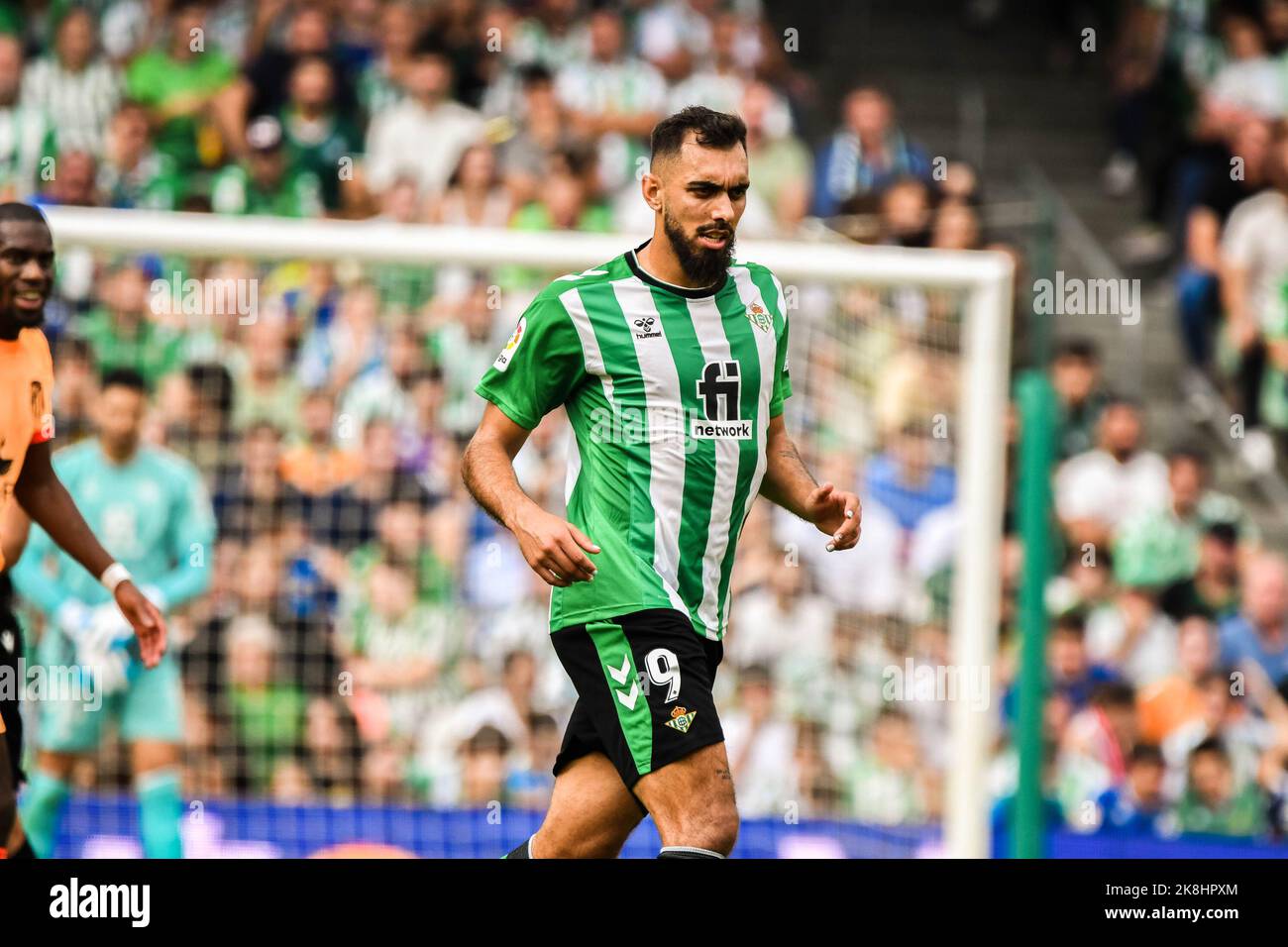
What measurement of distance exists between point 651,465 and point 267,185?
25.9ft

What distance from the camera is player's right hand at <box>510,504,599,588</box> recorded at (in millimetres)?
4902

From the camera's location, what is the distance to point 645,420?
5.40 metres

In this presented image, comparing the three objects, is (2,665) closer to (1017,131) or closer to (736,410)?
(736,410)

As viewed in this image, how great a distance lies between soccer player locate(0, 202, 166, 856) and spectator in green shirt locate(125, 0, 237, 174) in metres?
7.22

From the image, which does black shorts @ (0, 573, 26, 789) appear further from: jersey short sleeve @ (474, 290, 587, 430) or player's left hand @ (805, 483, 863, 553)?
player's left hand @ (805, 483, 863, 553)

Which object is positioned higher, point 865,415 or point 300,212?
point 300,212

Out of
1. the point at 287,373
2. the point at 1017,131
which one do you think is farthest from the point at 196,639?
the point at 1017,131

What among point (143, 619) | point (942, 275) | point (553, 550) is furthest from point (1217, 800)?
point (553, 550)

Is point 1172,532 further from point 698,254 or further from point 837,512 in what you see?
point 698,254

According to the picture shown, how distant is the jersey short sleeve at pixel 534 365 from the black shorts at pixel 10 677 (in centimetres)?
156

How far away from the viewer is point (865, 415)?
9.80m

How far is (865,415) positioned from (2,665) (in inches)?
198

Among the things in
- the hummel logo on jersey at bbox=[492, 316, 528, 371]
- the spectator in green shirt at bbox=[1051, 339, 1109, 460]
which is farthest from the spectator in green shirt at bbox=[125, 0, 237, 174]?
the hummel logo on jersey at bbox=[492, 316, 528, 371]

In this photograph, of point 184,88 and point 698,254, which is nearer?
point 698,254
